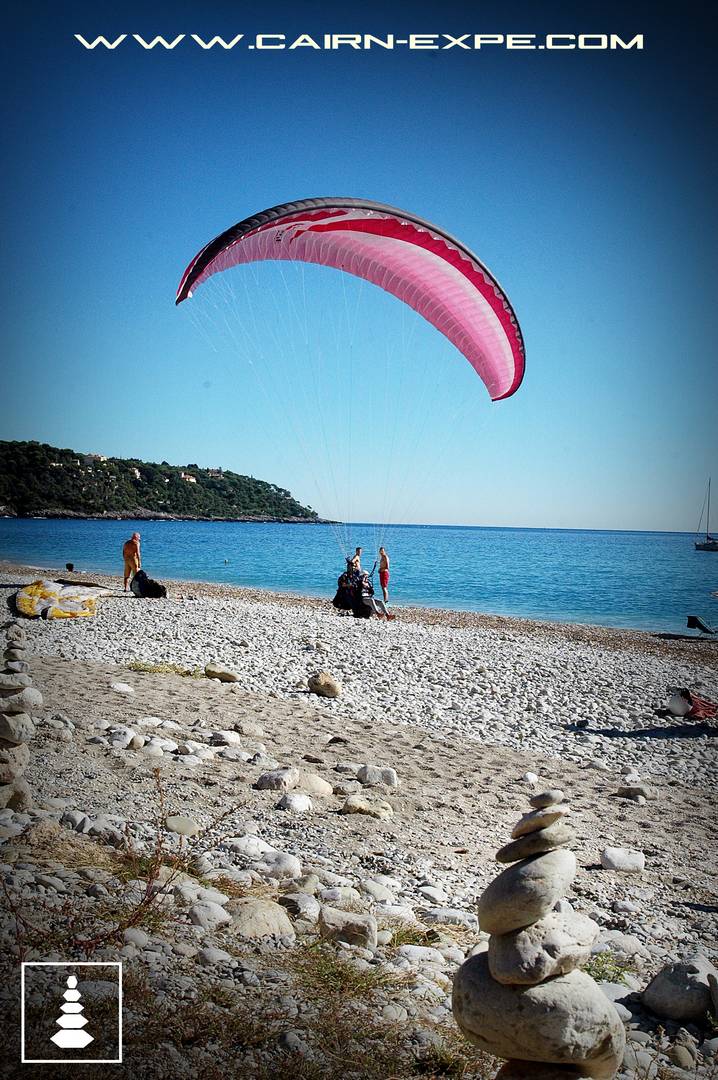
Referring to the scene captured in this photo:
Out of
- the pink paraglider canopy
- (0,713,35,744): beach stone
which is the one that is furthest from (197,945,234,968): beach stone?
the pink paraglider canopy

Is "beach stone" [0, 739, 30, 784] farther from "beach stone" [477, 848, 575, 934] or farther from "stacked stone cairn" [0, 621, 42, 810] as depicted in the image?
"beach stone" [477, 848, 575, 934]

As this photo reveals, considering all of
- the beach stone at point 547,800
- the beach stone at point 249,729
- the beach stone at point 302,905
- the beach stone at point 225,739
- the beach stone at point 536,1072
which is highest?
the beach stone at point 547,800

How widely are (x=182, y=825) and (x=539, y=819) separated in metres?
1.88

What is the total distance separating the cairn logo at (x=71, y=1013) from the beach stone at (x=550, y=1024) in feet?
3.07

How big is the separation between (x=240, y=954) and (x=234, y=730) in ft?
9.81

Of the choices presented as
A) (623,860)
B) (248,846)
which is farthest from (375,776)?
(623,860)

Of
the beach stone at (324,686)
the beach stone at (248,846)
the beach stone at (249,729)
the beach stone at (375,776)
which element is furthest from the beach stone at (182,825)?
the beach stone at (324,686)

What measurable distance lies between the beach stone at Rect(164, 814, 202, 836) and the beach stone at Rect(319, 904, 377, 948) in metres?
0.94

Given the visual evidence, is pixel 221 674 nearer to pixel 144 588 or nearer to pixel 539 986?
pixel 539 986

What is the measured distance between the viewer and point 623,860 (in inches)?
143

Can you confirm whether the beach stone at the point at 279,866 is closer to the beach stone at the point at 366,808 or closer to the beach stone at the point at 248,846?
the beach stone at the point at 248,846

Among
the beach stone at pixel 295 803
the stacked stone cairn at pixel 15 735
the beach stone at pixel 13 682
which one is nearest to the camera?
the stacked stone cairn at pixel 15 735

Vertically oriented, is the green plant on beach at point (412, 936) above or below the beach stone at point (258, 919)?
below

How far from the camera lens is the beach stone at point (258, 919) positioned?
95.8 inches
